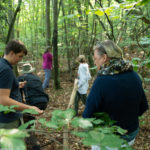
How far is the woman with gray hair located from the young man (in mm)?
833

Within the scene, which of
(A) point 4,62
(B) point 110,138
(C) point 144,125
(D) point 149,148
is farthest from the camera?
(C) point 144,125

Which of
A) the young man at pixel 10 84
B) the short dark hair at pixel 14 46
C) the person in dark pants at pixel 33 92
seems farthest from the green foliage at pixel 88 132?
the person in dark pants at pixel 33 92

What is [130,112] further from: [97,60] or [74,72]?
[74,72]

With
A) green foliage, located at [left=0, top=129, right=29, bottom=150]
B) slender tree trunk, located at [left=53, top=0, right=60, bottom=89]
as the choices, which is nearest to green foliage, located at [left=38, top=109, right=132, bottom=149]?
green foliage, located at [left=0, top=129, right=29, bottom=150]

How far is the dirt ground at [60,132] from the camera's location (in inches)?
134

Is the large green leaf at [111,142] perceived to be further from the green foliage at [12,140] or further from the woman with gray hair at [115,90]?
the woman with gray hair at [115,90]

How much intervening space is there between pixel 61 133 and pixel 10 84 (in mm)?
2268

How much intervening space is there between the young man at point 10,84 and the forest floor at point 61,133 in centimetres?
61

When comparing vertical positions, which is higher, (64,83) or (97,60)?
(97,60)

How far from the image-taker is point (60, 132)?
3.94 feet

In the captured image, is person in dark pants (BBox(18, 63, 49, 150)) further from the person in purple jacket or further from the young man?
the person in purple jacket

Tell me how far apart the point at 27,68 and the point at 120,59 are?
2.09 metres

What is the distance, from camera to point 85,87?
16.1 ft

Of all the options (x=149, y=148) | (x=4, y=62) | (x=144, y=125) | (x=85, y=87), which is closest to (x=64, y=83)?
(x=85, y=87)
